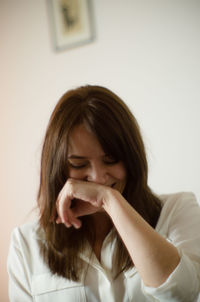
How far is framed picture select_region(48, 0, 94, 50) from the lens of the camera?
5.36ft

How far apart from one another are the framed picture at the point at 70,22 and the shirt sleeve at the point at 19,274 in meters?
1.22

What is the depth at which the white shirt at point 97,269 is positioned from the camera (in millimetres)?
909

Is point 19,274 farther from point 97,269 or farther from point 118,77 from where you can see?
point 118,77

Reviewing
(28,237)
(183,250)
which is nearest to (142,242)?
(183,250)

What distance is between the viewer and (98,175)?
0.92 metres

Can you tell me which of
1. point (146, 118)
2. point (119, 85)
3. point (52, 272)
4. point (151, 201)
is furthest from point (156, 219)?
point (119, 85)

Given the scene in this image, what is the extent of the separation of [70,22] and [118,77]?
0.46 metres

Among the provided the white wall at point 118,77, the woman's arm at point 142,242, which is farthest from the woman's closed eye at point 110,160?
the white wall at point 118,77

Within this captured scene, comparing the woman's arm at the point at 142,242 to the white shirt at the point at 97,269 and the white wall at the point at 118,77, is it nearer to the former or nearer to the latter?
the white shirt at the point at 97,269

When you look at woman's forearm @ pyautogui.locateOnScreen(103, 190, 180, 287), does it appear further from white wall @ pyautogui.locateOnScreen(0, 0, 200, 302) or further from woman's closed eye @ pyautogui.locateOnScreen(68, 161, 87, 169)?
white wall @ pyautogui.locateOnScreen(0, 0, 200, 302)

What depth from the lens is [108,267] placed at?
958 millimetres

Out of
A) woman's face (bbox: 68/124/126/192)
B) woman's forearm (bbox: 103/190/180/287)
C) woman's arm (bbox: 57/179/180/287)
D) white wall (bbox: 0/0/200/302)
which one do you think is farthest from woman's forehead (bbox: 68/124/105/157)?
white wall (bbox: 0/0/200/302)

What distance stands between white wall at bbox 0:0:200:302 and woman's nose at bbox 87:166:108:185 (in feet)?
2.32

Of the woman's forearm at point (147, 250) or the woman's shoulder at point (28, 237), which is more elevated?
the woman's forearm at point (147, 250)
